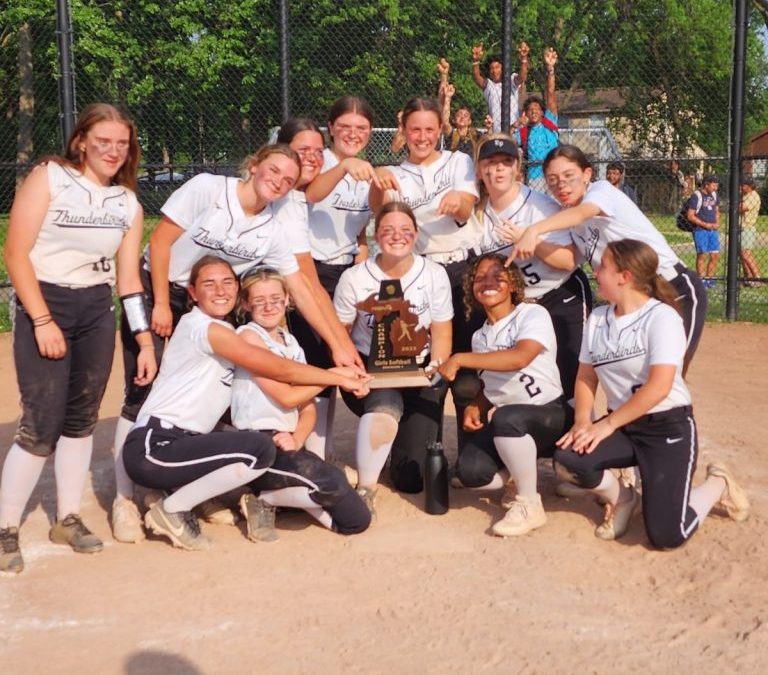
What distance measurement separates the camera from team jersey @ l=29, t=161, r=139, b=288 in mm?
3793

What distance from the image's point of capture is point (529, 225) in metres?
4.62

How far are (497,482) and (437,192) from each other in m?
1.41

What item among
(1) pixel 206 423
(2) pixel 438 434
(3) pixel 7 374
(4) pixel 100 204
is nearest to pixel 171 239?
(4) pixel 100 204

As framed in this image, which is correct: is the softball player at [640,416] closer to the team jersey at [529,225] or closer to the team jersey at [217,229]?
the team jersey at [529,225]

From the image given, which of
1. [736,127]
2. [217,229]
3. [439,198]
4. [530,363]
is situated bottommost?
[530,363]

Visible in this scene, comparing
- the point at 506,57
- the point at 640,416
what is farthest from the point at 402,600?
the point at 506,57

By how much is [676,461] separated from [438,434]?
1292 mm

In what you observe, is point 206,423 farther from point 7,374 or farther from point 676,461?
point 7,374

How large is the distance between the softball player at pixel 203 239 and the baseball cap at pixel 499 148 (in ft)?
2.96

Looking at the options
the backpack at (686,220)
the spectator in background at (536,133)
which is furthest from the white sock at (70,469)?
the backpack at (686,220)

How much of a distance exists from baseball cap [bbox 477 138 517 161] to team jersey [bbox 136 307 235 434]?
1.44m

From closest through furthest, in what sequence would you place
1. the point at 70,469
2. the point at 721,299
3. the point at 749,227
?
the point at 70,469
the point at 721,299
the point at 749,227

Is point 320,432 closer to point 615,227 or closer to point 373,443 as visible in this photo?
point 373,443

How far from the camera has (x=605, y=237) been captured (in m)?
4.49
